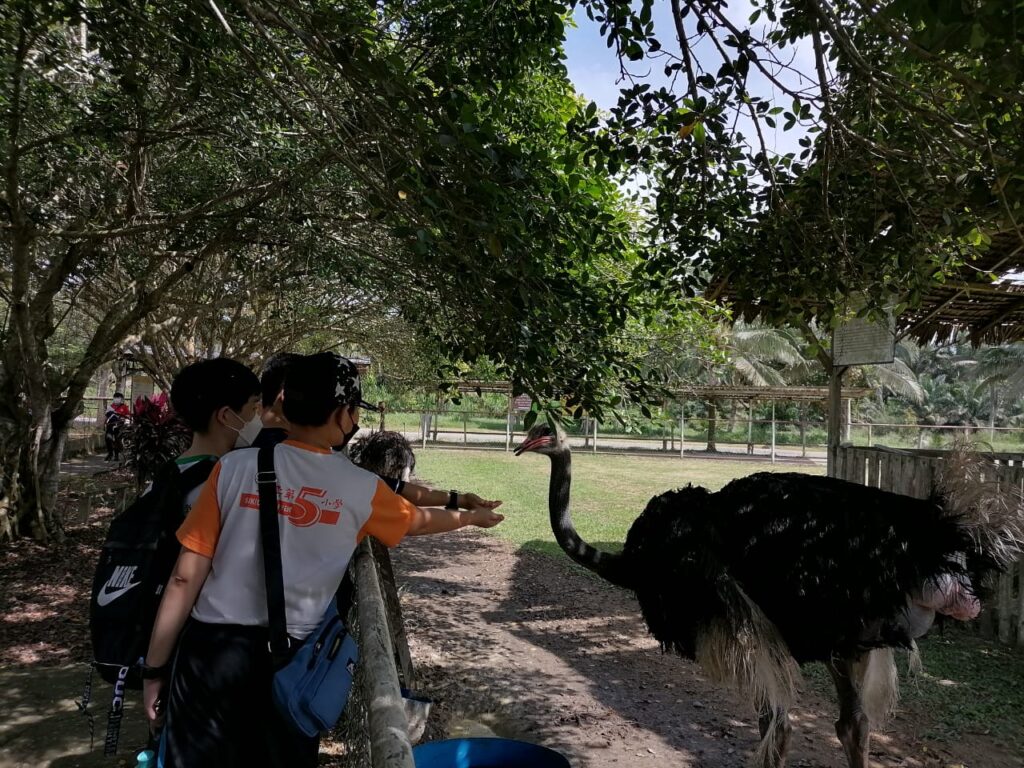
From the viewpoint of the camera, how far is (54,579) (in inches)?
258

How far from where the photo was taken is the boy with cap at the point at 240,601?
1.72 meters

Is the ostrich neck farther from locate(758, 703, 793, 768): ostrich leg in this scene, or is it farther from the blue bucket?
the blue bucket

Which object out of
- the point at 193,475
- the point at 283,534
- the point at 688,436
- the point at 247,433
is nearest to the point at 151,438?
the point at 247,433

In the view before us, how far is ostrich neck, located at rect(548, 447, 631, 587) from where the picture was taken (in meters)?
3.82

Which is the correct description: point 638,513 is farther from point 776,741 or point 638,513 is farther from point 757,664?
point 757,664

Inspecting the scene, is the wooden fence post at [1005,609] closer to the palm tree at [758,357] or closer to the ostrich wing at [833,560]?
the ostrich wing at [833,560]

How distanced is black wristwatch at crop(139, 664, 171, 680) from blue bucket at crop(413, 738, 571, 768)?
43.0 inches

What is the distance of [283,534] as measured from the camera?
1.74m

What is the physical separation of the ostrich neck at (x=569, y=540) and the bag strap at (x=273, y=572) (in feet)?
7.65

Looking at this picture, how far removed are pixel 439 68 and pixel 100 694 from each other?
149 inches

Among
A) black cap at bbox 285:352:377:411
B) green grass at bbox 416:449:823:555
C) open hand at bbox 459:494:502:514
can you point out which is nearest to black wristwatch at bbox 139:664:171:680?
black cap at bbox 285:352:377:411

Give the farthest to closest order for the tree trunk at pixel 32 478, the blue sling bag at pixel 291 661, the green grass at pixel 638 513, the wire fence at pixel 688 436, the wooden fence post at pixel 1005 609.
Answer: the wire fence at pixel 688 436
the tree trunk at pixel 32 478
the wooden fence post at pixel 1005 609
the green grass at pixel 638 513
the blue sling bag at pixel 291 661

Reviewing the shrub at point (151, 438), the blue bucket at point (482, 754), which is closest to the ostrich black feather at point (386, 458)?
the blue bucket at point (482, 754)

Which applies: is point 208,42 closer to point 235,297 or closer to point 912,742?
point 912,742
